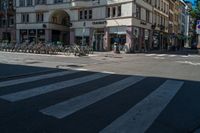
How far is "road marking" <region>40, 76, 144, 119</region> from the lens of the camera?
621 cm

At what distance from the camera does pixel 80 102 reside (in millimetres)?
7180

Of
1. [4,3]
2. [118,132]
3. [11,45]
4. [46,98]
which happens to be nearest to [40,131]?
[118,132]

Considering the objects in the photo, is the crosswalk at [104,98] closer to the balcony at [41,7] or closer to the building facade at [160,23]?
the balcony at [41,7]

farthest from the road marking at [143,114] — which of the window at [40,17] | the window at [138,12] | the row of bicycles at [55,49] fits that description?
the window at [40,17]

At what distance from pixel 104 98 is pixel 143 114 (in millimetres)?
1657

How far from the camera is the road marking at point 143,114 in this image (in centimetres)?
528

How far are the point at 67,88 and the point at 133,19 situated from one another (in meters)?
29.9

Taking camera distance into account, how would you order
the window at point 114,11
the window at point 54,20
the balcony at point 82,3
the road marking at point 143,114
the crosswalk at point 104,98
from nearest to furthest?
the road marking at point 143,114
the crosswalk at point 104,98
the window at point 114,11
the balcony at point 82,3
the window at point 54,20

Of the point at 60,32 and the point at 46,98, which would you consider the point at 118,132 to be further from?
the point at 60,32

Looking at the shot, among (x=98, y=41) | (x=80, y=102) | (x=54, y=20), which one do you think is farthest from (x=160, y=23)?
(x=80, y=102)

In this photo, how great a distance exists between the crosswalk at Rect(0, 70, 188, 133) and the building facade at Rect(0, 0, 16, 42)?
4271cm

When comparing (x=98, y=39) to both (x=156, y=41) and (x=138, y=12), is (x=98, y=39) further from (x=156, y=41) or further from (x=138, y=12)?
(x=156, y=41)

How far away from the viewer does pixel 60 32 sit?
49.3m

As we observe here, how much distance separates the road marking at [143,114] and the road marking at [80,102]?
1.05 metres
